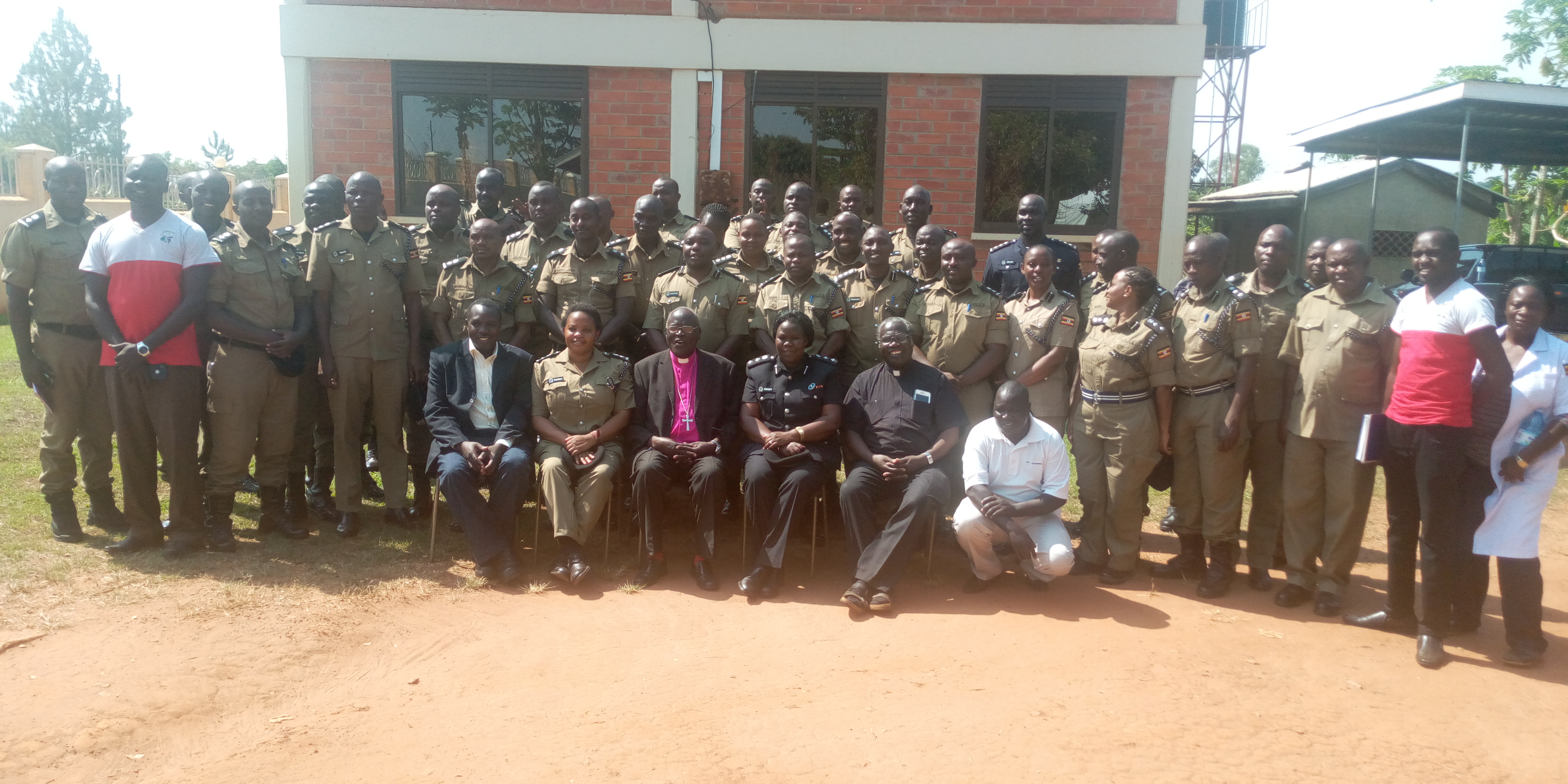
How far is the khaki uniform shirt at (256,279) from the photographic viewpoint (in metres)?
5.64

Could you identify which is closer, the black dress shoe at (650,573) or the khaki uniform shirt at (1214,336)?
the khaki uniform shirt at (1214,336)

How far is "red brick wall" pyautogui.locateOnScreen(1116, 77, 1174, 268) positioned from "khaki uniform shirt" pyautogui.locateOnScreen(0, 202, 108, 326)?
8.64 meters

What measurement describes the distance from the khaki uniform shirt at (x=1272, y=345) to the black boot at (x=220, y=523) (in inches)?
227

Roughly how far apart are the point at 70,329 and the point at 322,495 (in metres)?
1.67

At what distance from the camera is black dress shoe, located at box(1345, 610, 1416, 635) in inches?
198

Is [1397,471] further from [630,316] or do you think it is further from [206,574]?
[206,574]

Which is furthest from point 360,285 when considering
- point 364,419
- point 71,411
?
point 71,411

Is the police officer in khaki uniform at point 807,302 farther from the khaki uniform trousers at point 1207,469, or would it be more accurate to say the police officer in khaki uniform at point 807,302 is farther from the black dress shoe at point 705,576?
the khaki uniform trousers at point 1207,469

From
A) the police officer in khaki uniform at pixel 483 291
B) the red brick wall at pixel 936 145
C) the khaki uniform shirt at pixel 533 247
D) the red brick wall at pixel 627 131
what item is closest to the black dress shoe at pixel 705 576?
the police officer in khaki uniform at pixel 483 291

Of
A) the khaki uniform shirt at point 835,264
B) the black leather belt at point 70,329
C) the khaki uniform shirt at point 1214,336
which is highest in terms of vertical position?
the khaki uniform shirt at point 835,264

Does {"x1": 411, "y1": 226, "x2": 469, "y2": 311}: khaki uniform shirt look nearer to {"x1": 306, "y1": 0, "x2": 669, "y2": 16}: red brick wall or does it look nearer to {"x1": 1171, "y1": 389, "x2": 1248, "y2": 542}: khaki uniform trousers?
{"x1": 306, "y1": 0, "x2": 669, "y2": 16}: red brick wall

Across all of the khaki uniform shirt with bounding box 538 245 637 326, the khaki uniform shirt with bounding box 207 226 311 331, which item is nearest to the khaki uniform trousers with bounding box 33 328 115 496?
the khaki uniform shirt with bounding box 207 226 311 331

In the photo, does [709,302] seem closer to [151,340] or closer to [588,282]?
[588,282]

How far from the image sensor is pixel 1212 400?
5.40m
